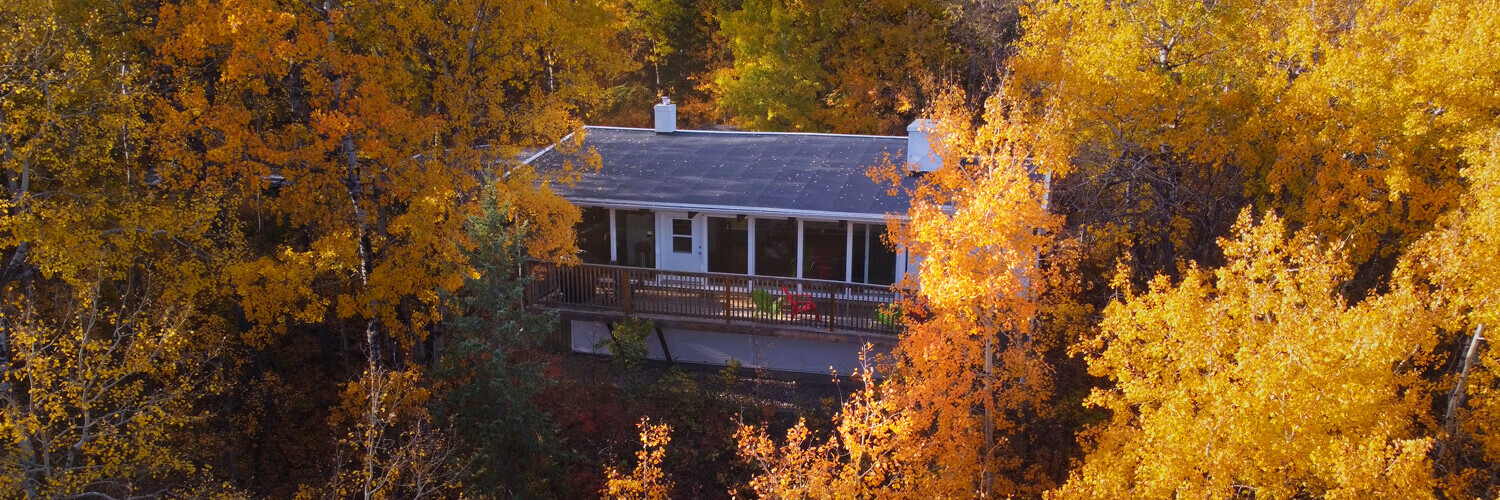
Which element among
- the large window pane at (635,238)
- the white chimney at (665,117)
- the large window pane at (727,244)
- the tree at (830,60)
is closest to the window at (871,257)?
the large window pane at (727,244)

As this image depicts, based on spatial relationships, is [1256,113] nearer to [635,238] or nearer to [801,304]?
[801,304]

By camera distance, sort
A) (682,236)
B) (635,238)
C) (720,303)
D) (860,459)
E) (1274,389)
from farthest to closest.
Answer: (635,238), (682,236), (720,303), (860,459), (1274,389)

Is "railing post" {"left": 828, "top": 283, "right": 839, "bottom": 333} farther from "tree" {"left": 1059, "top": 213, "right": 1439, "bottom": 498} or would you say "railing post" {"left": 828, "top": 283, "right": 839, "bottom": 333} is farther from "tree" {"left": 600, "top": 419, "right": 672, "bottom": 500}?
"tree" {"left": 1059, "top": 213, "right": 1439, "bottom": 498}

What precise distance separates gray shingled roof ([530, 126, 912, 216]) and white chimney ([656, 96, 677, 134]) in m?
0.18

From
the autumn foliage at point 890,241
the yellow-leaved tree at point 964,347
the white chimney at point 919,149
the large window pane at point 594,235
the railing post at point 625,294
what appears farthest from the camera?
the large window pane at point 594,235

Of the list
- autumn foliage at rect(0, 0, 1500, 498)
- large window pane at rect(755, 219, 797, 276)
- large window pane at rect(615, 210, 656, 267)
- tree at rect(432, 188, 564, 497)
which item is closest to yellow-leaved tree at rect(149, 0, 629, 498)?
autumn foliage at rect(0, 0, 1500, 498)

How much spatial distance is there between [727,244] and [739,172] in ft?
5.56

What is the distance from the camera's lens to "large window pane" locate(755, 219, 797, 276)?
17828 millimetres

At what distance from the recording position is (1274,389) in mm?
9039

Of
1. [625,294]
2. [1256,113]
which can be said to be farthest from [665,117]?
[1256,113]

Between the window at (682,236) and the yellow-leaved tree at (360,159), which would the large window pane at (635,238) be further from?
the yellow-leaved tree at (360,159)

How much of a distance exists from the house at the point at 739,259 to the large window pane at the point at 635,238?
2 centimetres

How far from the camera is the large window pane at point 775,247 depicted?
1783cm

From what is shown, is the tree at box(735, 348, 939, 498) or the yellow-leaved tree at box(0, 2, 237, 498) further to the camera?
the tree at box(735, 348, 939, 498)
